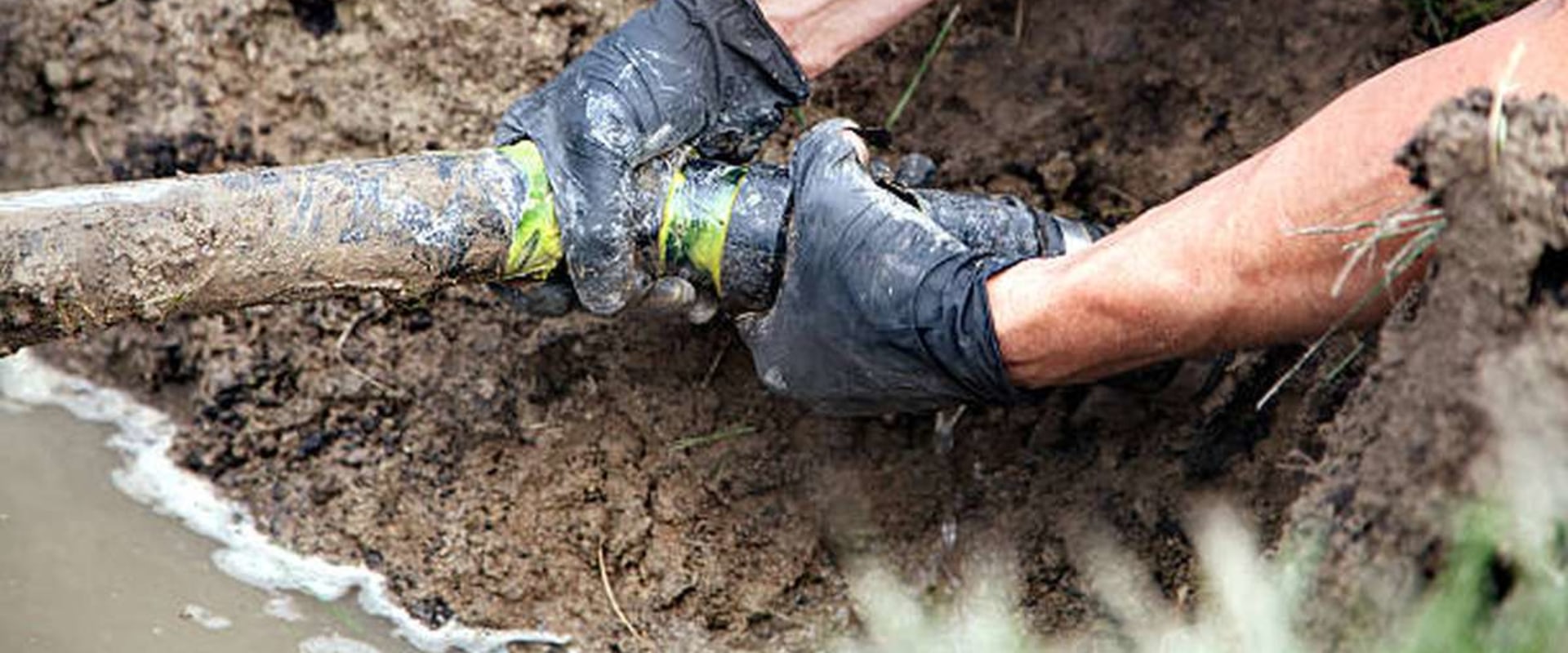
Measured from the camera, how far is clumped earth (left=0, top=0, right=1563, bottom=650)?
235cm

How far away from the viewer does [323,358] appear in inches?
101

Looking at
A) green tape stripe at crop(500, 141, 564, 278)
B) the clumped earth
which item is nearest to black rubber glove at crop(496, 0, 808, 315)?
green tape stripe at crop(500, 141, 564, 278)

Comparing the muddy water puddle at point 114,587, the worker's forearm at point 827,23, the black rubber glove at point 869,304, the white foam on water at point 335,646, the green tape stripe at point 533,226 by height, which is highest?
the worker's forearm at point 827,23

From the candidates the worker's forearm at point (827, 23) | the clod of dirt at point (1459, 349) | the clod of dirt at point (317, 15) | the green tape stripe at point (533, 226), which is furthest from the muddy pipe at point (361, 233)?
the clod of dirt at point (1459, 349)

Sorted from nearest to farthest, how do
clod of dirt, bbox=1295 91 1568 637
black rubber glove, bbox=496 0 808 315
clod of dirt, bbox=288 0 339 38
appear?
clod of dirt, bbox=1295 91 1568 637
black rubber glove, bbox=496 0 808 315
clod of dirt, bbox=288 0 339 38

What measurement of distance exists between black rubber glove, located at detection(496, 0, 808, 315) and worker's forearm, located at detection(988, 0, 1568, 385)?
487 millimetres

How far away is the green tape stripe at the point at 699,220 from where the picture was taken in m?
2.19

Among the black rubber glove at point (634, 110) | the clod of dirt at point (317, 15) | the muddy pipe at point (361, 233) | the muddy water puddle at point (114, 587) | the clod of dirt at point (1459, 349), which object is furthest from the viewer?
the clod of dirt at point (317, 15)

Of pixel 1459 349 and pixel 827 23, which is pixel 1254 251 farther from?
pixel 827 23

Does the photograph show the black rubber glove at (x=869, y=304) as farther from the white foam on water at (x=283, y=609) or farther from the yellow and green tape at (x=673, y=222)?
the white foam on water at (x=283, y=609)

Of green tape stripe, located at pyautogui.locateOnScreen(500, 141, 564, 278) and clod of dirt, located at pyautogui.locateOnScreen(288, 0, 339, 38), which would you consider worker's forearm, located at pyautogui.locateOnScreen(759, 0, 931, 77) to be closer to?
green tape stripe, located at pyautogui.locateOnScreen(500, 141, 564, 278)

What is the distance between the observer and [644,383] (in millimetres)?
2504

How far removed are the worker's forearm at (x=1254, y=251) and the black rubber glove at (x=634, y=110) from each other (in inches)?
19.2

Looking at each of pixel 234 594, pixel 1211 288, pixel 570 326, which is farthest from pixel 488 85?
pixel 1211 288
